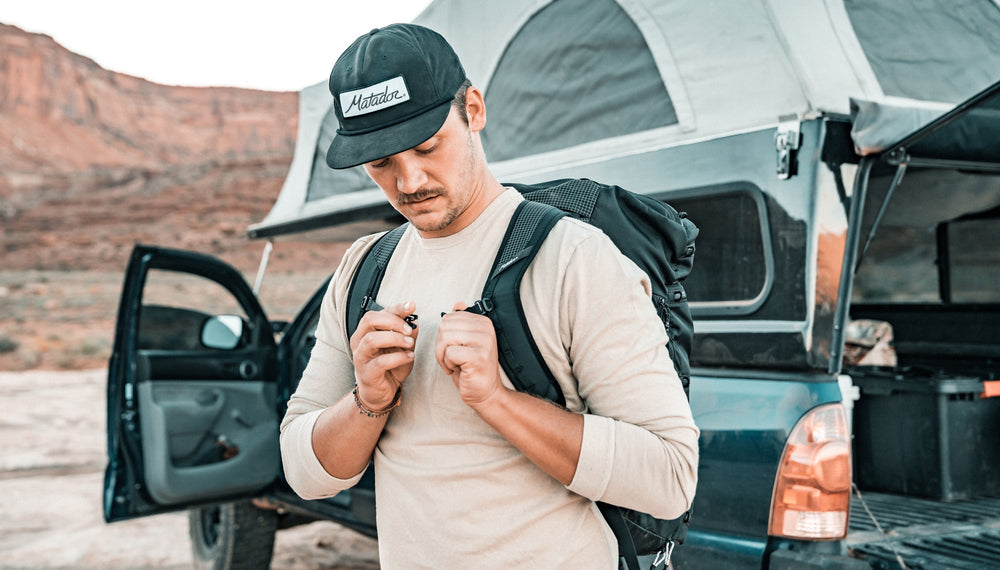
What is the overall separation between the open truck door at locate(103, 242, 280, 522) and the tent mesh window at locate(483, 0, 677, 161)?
1.47 meters

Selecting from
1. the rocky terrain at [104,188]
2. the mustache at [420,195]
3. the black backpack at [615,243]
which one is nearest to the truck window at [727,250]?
the black backpack at [615,243]

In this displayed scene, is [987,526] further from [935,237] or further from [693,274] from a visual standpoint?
[935,237]

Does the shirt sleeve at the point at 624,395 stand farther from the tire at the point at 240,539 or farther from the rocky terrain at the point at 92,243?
the rocky terrain at the point at 92,243

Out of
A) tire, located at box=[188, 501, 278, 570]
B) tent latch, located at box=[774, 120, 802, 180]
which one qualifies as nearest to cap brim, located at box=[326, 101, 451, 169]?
tent latch, located at box=[774, 120, 802, 180]

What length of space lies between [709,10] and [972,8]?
1141 mm

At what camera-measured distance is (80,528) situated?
5906mm

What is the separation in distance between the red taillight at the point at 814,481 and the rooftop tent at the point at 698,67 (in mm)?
819

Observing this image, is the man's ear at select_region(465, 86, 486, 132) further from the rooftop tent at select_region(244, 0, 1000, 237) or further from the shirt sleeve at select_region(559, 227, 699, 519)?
the rooftop tent at select_region(244, 0, 1000, 237)

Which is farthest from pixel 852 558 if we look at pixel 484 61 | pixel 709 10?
pixel 484 61

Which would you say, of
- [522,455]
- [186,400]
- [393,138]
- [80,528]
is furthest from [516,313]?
[80,528]

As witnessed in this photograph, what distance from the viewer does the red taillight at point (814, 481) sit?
2.37 metres

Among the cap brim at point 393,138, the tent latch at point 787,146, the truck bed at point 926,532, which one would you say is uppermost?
the tent latch at point 787,146

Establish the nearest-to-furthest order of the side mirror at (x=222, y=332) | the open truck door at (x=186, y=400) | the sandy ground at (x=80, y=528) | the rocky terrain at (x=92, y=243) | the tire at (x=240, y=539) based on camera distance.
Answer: the open truck door at (x=186, y=400)
the side mirror at (x=222, y=332)
the tire at (x=240, y=539)
the sandy ground at (x=80, y=528)
the rocky terrain at (x=92, y=243)

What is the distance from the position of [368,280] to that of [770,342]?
1513 mm
